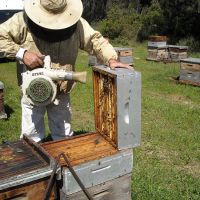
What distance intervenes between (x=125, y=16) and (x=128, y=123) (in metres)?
19.0

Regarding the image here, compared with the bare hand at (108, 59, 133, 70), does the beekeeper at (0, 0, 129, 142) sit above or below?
above

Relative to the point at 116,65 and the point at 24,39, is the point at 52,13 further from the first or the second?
the point at 116,65

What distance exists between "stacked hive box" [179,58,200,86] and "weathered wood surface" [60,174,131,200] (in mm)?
6143

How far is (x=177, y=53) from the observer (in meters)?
12.5

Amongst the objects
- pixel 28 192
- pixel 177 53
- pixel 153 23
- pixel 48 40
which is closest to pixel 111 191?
pixel 28 192

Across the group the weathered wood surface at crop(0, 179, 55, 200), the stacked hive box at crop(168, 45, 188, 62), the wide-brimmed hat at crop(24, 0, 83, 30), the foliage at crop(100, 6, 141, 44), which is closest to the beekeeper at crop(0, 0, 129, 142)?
the wide-brimmed hat at crop(24, 0, 83, 30)

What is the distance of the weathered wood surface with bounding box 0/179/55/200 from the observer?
2.33 metres

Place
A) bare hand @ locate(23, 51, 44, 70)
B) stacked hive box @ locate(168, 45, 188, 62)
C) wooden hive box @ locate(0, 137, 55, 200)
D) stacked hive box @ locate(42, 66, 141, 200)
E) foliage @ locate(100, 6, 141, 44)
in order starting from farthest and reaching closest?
foliage @ locate(100, 6, 141, 44), stacked hive box @ locate(168, 45, 188, 62), bare hand @ locate(23, 51, 44, 70), stacked hive box @ locate(42, 66, 141, 200), wooden hive box @ locate(0, 137, 55, 200)

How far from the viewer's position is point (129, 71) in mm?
2781

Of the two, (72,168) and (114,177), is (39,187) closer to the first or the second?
(72,168)

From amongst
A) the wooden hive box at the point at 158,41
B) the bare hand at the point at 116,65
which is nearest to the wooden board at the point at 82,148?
the bare hand at the point at 116,65

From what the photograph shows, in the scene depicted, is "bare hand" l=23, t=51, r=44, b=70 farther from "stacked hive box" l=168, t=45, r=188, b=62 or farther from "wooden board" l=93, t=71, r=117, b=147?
"stacked hive box" l=168, t=45, r=188, b=62

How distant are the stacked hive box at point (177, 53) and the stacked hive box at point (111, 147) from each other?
9813mm

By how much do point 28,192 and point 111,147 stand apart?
85 centimetres
